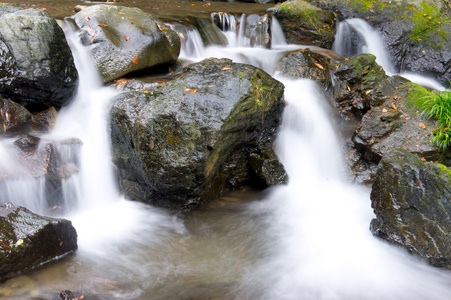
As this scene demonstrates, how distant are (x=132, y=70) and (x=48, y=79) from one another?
5.01 feet

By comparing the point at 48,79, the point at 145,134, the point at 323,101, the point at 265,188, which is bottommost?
the point at 265,188

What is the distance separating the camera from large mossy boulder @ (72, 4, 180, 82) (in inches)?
255

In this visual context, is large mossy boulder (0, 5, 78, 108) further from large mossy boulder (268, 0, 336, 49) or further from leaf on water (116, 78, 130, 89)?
large mossy boulder (268, 0, 336, 49)

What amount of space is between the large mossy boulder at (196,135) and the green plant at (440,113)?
2.32 metres

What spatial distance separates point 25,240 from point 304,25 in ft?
28.1

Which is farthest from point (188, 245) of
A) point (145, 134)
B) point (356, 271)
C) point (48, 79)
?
point (48, 79)

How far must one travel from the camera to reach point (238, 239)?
15.6 feet

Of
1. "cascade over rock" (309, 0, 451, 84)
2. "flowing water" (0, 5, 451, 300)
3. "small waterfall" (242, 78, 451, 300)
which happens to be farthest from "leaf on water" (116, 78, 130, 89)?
"cascade over rock" (309, 0, 451, 84)

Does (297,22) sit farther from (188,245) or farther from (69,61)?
(188,245)

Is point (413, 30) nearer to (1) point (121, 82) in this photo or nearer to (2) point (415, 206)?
(2) point (415, 206)

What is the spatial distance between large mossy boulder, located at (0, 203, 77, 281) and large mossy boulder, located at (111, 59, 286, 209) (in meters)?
1.46

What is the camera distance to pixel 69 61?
5.84 m

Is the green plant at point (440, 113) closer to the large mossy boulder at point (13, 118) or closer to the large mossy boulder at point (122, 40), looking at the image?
the large mossy boulder at point (122, 40)

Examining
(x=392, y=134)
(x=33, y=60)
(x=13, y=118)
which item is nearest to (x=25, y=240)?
(x=13, y=118)
